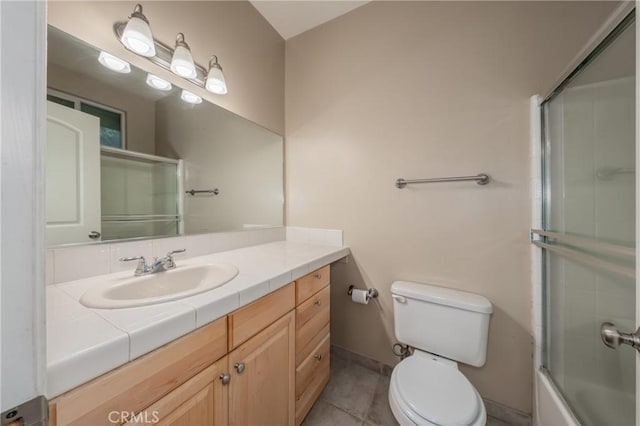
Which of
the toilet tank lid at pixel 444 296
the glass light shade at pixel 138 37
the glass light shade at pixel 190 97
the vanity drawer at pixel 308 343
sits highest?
the glass light shade at pixel 138 37

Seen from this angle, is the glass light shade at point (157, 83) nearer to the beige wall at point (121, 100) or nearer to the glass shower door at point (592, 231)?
the beige wall at point (121, 100)

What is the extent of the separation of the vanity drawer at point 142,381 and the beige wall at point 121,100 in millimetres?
906

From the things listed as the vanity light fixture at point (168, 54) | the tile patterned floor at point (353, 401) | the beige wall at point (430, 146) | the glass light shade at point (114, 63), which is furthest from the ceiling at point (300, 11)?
the tile patterned floor at point (353, 401)

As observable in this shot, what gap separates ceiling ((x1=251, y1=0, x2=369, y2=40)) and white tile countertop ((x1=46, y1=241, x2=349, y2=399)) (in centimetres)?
177

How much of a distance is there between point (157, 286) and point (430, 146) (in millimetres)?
1552

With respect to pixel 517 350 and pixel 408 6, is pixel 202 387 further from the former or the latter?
pixel 408 6

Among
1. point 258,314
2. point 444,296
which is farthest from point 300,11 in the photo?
point 444,296

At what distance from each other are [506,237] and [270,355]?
1.27m

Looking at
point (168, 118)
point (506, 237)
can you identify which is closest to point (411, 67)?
point (506, 237)

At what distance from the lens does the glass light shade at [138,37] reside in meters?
0.92

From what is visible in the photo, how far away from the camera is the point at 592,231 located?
0.92m

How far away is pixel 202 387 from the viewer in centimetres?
66

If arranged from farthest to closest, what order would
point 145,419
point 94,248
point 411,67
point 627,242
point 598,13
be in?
point 411,67 < point 598,13 < point 94,248 < point 627,242 < point 145,419

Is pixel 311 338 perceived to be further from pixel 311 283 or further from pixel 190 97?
pixel 190 97
